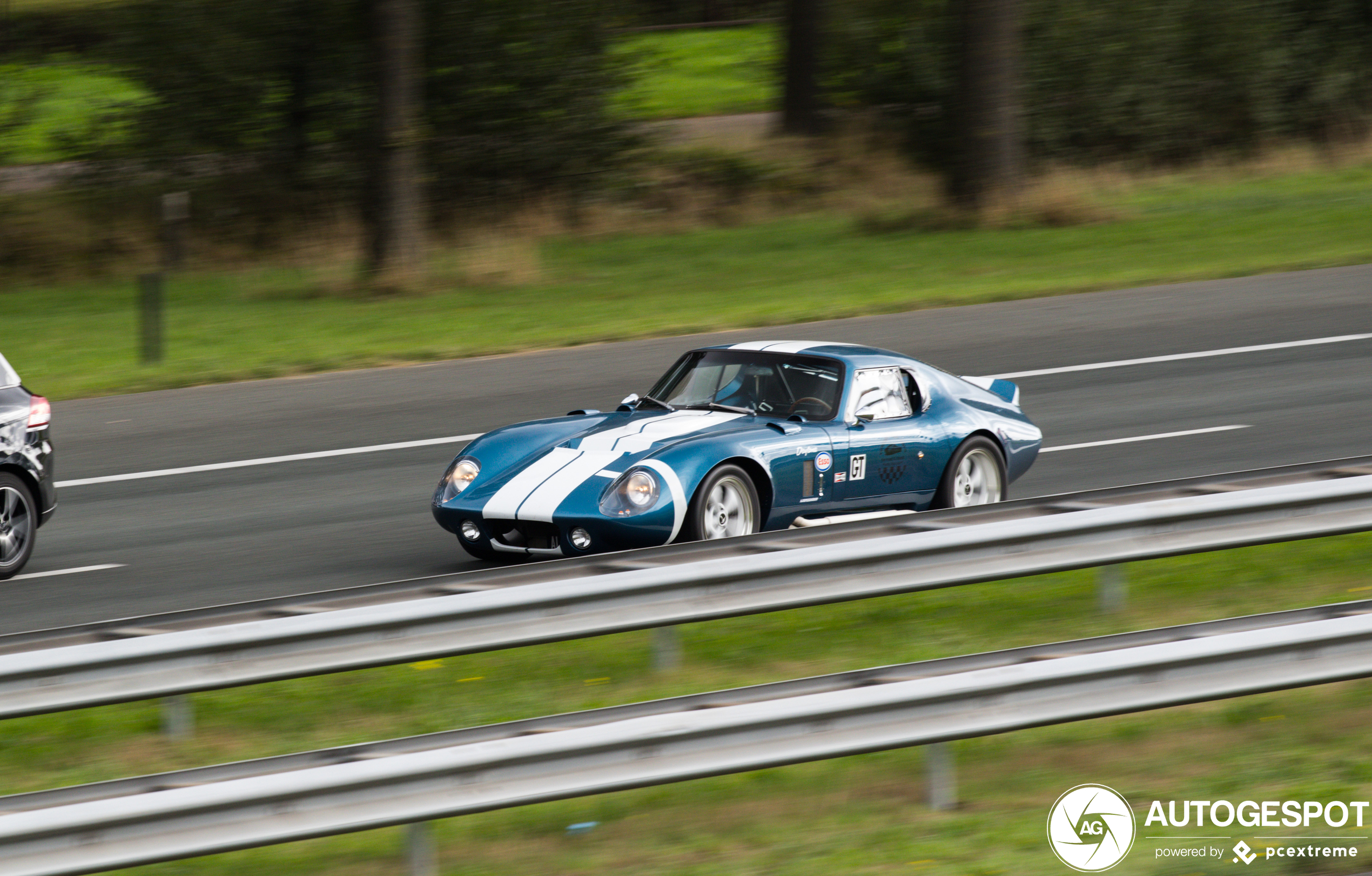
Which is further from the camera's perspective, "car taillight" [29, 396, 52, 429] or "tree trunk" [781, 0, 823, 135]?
"tree trunk" [781, 0, 823, 135]

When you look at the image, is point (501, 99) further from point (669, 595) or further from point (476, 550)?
point (669, 595)

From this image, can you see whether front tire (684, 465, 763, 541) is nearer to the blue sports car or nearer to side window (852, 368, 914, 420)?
the blue sports car

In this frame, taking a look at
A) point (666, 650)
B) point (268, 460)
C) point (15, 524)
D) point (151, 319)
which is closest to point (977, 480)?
point (666, 650)

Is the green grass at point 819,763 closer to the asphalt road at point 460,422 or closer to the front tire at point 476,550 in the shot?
the front tire at point 476,550

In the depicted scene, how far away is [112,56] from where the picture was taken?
27.5 m

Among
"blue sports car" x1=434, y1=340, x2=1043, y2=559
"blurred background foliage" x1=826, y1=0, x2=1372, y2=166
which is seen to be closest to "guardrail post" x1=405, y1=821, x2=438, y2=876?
"blue sports car" x1=434, y1=340, x2=1043, y2=559

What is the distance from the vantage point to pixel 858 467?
10.0 metres

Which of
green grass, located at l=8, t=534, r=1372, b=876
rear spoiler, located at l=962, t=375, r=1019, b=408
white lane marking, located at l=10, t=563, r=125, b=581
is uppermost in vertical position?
rear spoiler, located at l=962, t=375, r=1019, b=408

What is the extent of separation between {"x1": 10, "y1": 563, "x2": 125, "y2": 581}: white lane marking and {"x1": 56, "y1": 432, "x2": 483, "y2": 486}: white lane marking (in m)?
2.50

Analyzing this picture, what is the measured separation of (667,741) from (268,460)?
861 cm

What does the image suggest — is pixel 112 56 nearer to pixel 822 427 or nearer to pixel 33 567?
pixel 33 567

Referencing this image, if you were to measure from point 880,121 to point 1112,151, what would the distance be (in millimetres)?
4443

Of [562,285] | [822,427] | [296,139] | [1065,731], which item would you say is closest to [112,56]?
[296,139]

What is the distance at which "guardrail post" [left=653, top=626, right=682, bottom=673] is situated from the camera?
7.47m
